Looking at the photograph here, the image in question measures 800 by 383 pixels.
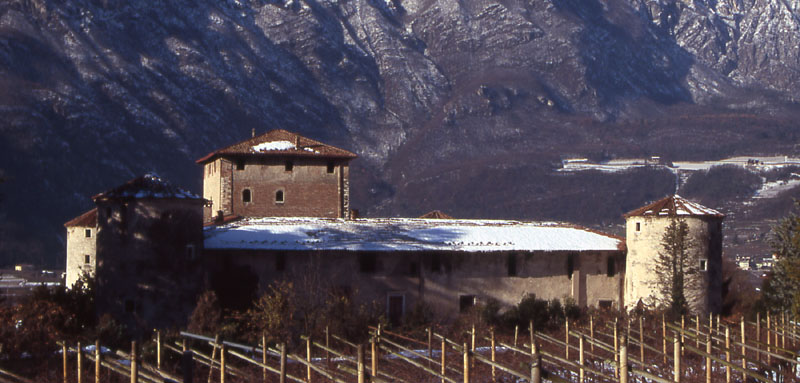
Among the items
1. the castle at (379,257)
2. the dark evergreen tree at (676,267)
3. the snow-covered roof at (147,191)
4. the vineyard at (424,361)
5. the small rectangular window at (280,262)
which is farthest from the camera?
the dark evergreen tree at (676,267)

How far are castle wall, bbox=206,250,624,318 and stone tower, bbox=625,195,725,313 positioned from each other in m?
1.14

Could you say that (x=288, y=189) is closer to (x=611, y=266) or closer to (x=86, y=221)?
(x=86, y=221)

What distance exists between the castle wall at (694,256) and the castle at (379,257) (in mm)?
52

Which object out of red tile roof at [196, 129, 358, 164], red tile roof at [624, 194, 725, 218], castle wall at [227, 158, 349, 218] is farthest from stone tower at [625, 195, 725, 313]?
red tile roof at [196, 129, 358, 164]

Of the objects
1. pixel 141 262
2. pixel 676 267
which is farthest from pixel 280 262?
pixel 676 267

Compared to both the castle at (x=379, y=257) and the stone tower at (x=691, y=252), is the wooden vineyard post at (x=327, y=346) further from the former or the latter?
the stone tower at (x=691, y=252)

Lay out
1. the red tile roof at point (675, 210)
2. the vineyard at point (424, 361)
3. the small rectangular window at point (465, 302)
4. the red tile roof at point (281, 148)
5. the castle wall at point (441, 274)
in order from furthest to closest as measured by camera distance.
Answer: the red tile roof at point (281, 148)
the red tile roof at point (675, 210)
the small rectangular window at point (465, 302)
the castle wall at point (441, 274)
the vineyard at point (424, 361)

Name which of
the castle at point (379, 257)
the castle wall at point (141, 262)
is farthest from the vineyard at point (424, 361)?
the castle at point (379, 257)

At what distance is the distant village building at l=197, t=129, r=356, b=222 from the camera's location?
59.1m

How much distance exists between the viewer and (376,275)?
45219 millimetres

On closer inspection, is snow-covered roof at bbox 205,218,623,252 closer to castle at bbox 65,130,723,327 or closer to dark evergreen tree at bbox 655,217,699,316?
castle at bbox 65,130,723,327

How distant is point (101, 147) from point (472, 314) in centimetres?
13444

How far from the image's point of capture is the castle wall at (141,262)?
3900cm

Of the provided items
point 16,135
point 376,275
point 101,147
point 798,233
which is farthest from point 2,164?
point 798,233
